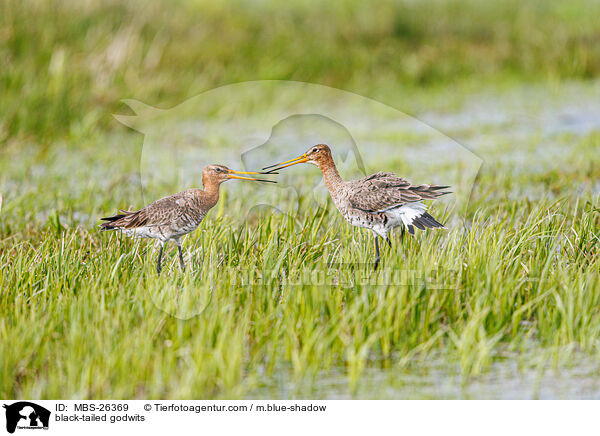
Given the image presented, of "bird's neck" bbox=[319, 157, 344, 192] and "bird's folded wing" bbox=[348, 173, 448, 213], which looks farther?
"bird's neck" bbox=[319, 157, 344, 192]

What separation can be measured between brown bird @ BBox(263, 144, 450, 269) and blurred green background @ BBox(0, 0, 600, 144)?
219 inches

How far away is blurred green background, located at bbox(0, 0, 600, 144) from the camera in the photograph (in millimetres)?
10820

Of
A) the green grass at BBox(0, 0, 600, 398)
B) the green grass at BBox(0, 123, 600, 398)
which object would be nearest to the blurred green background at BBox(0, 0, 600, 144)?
the green grass at BBox(0, 0, 600, 398)

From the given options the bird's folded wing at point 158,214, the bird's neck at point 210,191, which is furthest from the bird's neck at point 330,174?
the bird's folded wing at point 158,214

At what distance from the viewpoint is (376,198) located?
5434 mm

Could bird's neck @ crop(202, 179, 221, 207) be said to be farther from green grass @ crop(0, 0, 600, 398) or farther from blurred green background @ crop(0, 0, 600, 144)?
blurred green background @ crop(0, 0, 600, 144)

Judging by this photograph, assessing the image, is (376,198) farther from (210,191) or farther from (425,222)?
(210,191)

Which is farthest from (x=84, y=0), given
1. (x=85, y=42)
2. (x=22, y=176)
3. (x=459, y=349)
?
(x=459, y=349)

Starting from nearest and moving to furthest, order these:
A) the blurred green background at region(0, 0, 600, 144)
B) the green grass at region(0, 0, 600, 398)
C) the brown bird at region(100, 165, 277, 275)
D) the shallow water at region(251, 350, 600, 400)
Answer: the shallow water at region(251, 350, 600, 400), the green grass at region(0, 0, 600, 398), the brown bird at region(100, 165, 277, 275), the blurred green background at region(0, 0, 600, 144)

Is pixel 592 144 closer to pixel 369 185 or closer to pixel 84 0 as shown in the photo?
pixel 369 185

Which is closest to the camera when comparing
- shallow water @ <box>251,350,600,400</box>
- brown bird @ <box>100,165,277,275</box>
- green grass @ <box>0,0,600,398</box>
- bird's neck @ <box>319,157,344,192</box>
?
shallow water @ <box>251,350,600,400</box>

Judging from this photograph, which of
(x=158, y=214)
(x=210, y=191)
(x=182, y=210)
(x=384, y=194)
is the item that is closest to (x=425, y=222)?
(x=384, y=194)
